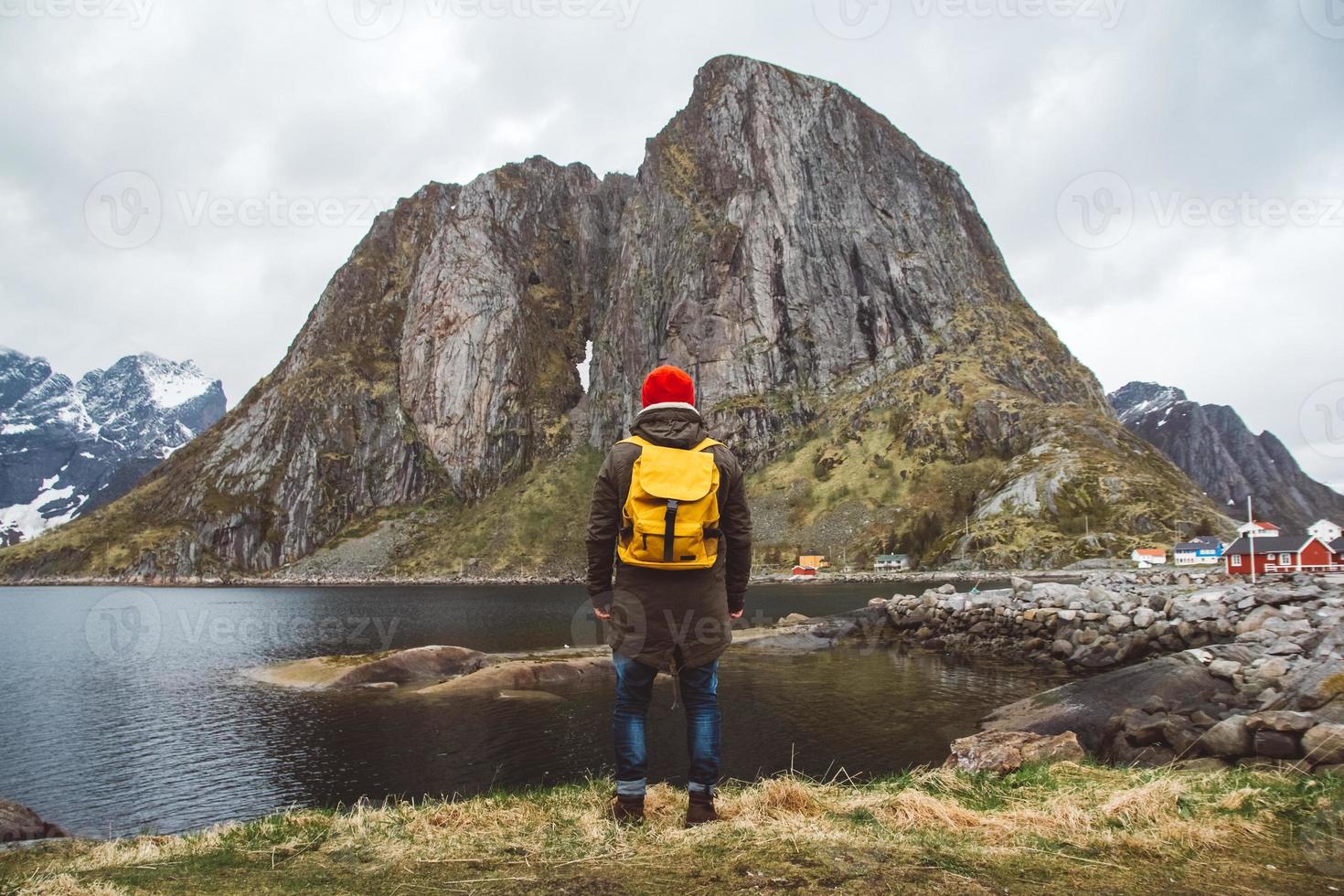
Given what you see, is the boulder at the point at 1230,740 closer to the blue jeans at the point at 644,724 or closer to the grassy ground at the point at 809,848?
the grassy ground at the point at 809,848

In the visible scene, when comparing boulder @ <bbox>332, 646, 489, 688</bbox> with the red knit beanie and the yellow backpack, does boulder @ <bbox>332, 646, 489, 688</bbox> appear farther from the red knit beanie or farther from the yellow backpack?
the yellow backpack

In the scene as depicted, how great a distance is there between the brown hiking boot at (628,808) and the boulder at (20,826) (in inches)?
455

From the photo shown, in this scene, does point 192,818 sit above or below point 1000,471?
below

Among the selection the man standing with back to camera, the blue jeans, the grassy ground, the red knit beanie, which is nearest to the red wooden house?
the grassy ground

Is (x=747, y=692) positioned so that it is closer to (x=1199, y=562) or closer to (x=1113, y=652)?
(x=1113, y=652)

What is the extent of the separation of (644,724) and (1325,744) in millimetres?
7718

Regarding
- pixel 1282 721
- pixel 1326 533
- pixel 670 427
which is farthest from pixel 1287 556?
pixel 670 427

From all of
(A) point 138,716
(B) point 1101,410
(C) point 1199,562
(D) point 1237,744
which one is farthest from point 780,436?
(D) point 1237,744

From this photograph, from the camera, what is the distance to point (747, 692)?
2903 centimetres

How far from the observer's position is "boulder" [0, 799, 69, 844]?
41.8 ft

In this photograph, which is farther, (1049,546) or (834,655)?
(1049,546)

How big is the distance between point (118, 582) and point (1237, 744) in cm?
23919

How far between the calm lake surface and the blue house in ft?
246

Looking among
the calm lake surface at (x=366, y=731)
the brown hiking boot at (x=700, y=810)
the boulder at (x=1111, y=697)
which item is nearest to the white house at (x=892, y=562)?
the calm lake surface at (x=366, y=731)
